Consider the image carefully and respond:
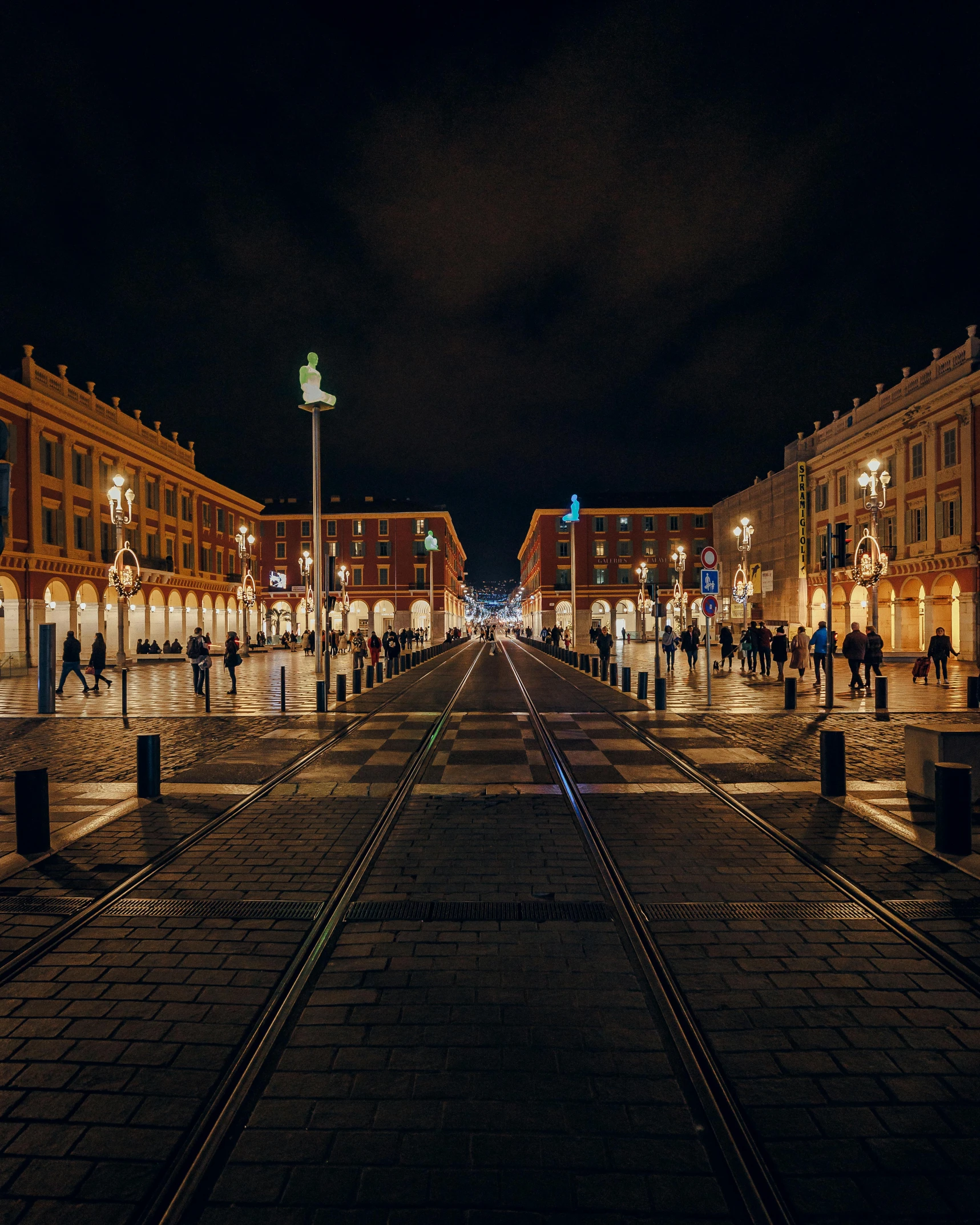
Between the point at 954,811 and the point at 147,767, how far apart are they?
7.92 metres

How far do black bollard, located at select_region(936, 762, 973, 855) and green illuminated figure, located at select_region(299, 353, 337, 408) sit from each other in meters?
20.1

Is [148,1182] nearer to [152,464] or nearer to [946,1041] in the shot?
[946,1041]

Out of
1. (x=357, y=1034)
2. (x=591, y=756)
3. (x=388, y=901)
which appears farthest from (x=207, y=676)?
(x=357, y=1034)

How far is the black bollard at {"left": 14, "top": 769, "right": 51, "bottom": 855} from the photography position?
6.08 meters

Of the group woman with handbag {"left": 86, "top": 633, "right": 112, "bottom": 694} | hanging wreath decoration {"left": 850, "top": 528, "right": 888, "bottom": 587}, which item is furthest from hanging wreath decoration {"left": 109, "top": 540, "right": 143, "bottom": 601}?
hanging wreath decoration {"left": 850, "top": 528, "right": 888, "bottom": 587}

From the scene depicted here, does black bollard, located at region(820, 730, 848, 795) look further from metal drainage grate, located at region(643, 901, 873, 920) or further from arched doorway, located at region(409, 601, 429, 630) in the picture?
arched doorway, located at region(409, 601, 429, 630)

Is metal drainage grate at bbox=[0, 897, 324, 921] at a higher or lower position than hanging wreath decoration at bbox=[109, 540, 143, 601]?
lower

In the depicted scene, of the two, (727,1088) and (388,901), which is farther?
(388,901)

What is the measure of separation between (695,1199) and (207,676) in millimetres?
17034

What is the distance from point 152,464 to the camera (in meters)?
47.8

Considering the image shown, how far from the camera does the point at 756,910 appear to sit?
4.85m

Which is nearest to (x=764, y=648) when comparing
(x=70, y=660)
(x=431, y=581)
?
(x=70, y=660)

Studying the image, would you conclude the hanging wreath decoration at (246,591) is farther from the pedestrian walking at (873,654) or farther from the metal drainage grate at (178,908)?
the metal drainage grate at (178,908)

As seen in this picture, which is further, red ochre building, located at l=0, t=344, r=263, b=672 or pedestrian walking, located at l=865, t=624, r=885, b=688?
red ochre building, located at l=0, t=344, r=263, b=672
